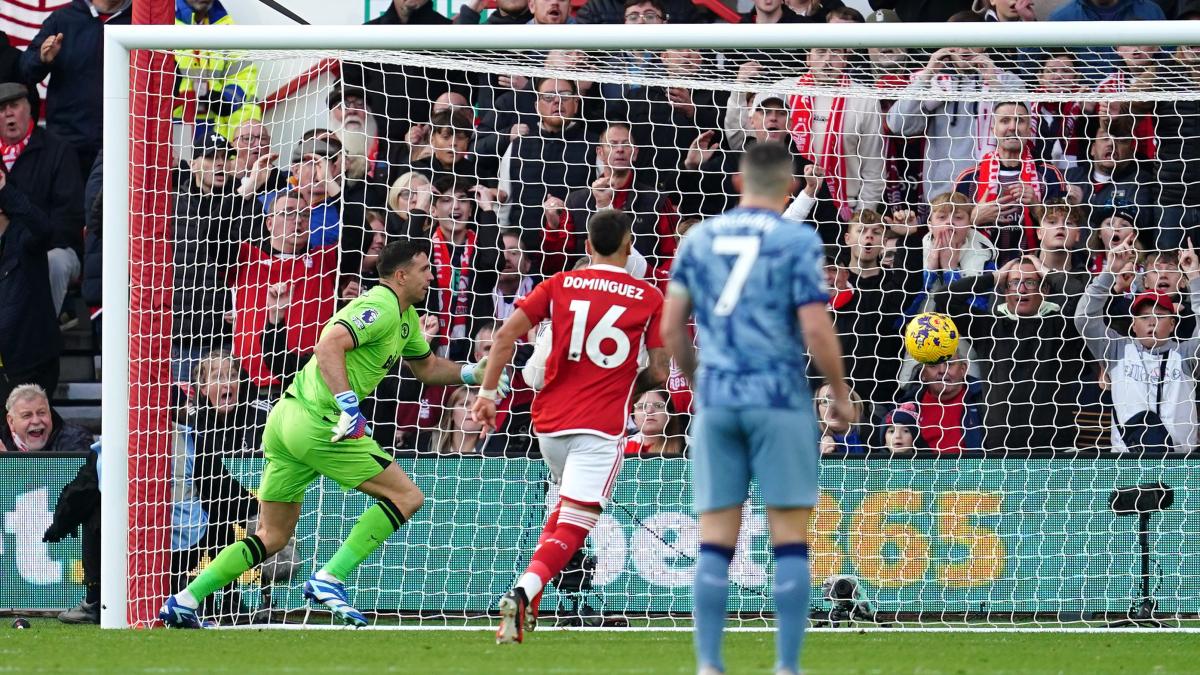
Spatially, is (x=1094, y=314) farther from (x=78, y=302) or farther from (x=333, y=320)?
(x=78, y=302)

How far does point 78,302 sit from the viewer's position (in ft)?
43.7

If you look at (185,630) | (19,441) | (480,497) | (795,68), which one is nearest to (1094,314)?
(795,68)

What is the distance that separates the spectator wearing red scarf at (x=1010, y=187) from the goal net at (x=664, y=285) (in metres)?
0.03

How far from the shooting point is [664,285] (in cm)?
1134

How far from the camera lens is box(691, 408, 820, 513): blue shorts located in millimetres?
5797

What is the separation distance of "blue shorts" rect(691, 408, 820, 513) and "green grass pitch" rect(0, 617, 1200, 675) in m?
1.45

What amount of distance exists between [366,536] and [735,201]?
4109 millimetres

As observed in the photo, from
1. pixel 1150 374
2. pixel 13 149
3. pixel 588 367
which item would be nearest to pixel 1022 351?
pixel 1150 374

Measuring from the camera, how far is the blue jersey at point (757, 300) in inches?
228

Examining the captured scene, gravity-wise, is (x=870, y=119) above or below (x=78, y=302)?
above

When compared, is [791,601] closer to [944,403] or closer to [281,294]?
[944,403]

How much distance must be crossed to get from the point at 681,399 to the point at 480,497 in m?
1.62

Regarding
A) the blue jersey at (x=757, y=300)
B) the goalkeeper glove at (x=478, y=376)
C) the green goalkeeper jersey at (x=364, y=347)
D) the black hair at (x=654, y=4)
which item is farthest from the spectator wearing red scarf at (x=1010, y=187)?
the blue jersey at (x=757, y=300)

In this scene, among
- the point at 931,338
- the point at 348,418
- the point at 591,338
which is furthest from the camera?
the point at 931,338
